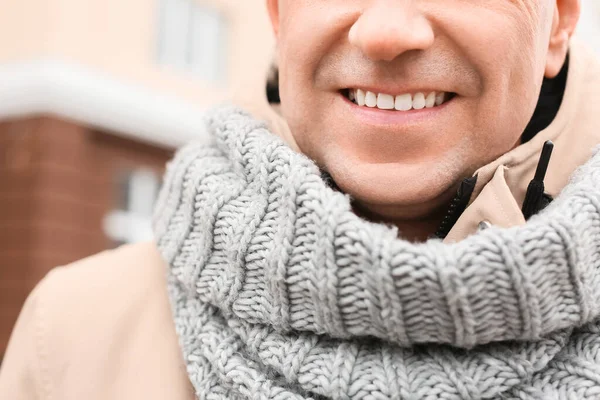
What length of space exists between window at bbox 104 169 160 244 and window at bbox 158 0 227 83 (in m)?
1.14

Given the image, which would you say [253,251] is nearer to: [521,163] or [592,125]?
[521,163]

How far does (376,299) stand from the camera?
94 centimetres

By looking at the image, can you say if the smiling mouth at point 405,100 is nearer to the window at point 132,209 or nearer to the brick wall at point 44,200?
the brick wall at point 44,200

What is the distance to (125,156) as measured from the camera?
6.46 metres

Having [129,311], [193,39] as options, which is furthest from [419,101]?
[193,39]

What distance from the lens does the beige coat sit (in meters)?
1.12

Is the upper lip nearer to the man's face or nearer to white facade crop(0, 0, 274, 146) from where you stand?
the man's face

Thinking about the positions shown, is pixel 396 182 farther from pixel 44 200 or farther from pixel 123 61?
pixel 123 61

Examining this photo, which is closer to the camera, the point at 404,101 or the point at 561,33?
the point at 404,101

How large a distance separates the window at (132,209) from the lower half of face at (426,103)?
5.37 m

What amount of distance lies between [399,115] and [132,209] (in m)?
5.69

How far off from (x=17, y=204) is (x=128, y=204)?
0.94m

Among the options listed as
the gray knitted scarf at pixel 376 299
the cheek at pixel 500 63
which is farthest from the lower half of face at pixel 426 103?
the gray knitted scarf at pixel 376 299

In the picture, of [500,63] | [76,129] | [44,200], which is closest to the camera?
[500,63]
